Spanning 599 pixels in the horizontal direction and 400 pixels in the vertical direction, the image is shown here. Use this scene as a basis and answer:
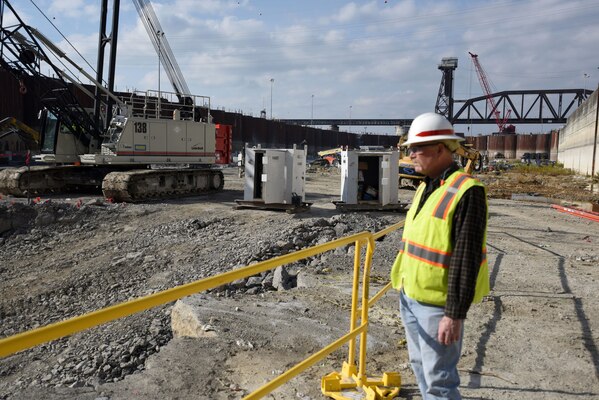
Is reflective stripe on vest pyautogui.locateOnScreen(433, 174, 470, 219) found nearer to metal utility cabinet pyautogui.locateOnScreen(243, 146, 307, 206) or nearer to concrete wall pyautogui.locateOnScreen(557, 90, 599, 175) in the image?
metal utility cabinet pyautogui.locateOnScreen(243, 146, 307, 206)

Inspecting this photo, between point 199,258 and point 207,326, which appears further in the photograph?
point 199,258

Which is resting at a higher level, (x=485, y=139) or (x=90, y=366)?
(x=485, y=139)

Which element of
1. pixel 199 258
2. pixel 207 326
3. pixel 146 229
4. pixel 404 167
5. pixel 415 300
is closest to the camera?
pixel 415 300

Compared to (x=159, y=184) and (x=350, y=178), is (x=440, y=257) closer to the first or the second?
(x=350, y=178)

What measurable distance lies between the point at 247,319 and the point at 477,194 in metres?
3.60

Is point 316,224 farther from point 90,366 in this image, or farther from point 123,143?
point 123,143

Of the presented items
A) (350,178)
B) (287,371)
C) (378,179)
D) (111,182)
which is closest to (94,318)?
(287,371)

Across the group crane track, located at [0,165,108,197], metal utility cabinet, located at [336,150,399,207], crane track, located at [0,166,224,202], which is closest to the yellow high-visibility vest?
metal utility cabinet, located at [336,150,399,207]

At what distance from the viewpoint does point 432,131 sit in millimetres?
2916

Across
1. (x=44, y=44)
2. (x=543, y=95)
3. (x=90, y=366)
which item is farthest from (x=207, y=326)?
(x=543, y=95)

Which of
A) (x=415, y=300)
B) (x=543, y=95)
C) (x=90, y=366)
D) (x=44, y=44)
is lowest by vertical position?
(x=90, y=366)

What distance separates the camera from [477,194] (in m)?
2.69

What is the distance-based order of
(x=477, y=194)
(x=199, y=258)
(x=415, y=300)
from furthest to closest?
(x=199, y=258) < (x=415, y=300) < (x=477, y=194)

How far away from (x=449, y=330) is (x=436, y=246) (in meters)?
0.43
